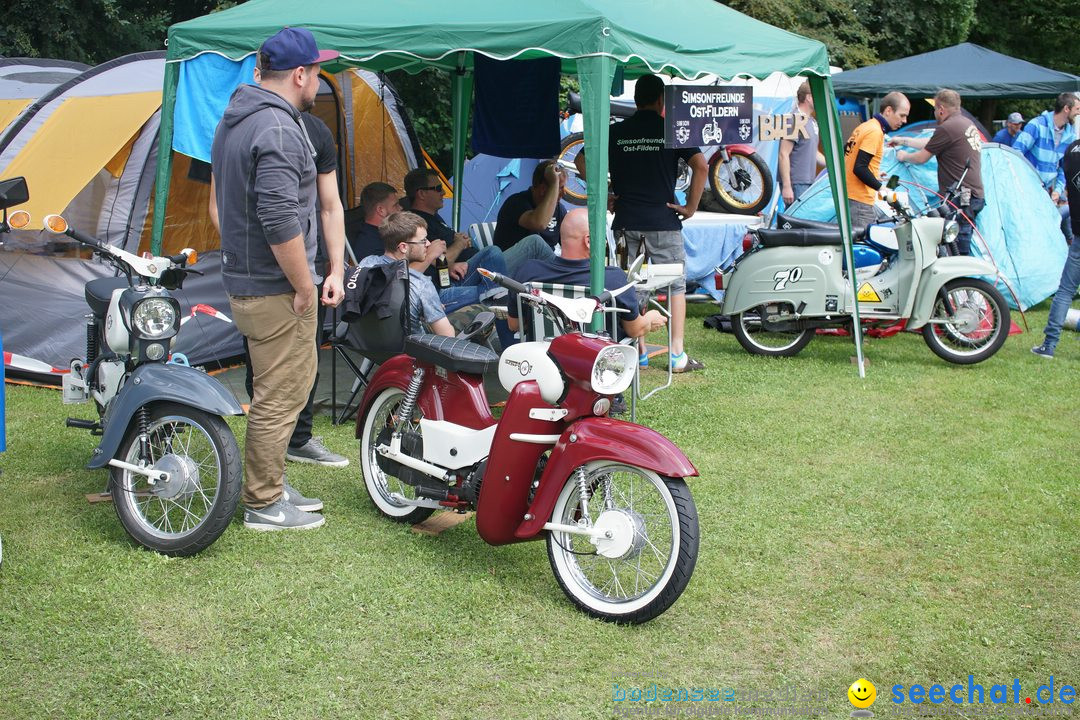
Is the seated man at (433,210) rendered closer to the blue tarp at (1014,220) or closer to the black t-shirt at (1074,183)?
the black t-shirt at (1074,183)

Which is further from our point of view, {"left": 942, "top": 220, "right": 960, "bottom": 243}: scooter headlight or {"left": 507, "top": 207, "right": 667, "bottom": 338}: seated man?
{"left": 942, "top": 220, "right": 960, "bottom": 243}: scooter headlight

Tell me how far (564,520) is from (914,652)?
1158 millimetres

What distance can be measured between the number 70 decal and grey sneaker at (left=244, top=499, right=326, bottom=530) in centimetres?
434

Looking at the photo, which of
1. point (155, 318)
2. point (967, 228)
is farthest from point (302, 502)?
point (967, 228)

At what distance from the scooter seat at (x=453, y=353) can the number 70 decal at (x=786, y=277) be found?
12.9 ft

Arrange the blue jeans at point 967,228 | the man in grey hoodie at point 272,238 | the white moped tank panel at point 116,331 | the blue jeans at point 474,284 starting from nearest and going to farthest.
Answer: the man in grey hoodie at point 272,238
the white moped tank panel at point 116,331
the blue jeans at point 474,284
the blue jeans at point 967,228

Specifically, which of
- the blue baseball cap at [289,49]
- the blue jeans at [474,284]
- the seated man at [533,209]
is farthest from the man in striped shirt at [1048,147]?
the blue baseball cap at [289,49]

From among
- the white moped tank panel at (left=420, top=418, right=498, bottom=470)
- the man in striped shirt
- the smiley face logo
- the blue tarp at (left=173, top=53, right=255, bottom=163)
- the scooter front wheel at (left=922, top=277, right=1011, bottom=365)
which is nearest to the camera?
the smiley face logo

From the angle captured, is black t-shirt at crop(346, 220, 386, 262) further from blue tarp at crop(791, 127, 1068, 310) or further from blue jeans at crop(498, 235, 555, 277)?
blue tarp at crop(791, 127, 1068, 310)

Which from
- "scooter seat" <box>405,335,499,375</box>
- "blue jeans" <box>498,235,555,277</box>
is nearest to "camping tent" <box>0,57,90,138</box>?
"blue jeans" <box>498,235,555,277</box>

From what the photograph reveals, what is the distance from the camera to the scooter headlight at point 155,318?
159 inches

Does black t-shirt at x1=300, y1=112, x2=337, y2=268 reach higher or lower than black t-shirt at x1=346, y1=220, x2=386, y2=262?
higher

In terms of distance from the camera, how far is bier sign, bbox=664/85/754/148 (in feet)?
20.4

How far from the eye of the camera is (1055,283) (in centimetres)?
976
